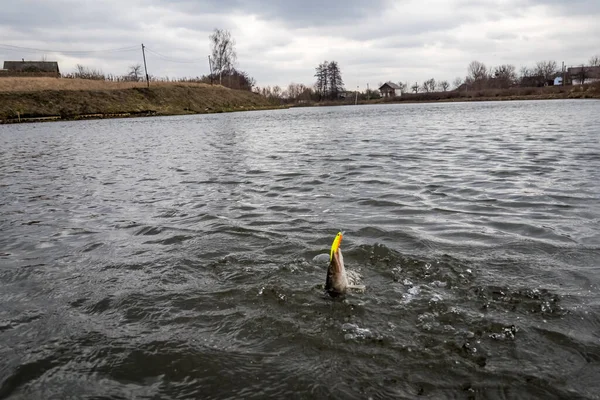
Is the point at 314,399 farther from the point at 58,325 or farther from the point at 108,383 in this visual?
the point at 58,325

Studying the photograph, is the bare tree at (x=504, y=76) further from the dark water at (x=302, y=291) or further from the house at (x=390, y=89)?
the dark water at (x=302, y=291)

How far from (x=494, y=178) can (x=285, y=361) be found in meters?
7.76

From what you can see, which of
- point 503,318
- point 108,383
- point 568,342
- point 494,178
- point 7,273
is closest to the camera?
point 108,383

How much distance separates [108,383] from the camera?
2.80 meters

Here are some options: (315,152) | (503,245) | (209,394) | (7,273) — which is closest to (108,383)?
(209,394)

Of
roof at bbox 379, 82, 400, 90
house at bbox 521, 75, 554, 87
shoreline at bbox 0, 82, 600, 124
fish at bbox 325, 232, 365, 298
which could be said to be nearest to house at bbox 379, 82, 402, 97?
roof at bbox 379, 82, 400, 90

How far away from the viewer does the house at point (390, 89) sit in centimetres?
13938

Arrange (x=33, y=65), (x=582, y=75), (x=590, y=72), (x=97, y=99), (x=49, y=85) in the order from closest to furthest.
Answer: (x=97, y=99) → (x=49, y=85) → (x=33, y=65) → (x=582, y=75) → (x=590, y=72)

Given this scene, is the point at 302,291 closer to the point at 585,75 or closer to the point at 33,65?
the point at 33,65

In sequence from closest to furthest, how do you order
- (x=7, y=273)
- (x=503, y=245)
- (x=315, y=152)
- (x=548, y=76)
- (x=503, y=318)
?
(x=503, y=318) → (x=7, y=273) → (x=503, y=245) → (x=315, y=152) → (x=548, y=76)

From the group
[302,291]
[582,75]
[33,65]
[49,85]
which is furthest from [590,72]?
[33,65]

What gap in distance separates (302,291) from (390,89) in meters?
144

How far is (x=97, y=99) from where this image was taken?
53656mm

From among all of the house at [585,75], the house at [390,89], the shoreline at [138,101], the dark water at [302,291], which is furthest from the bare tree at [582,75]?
the dark water at [302,291]
